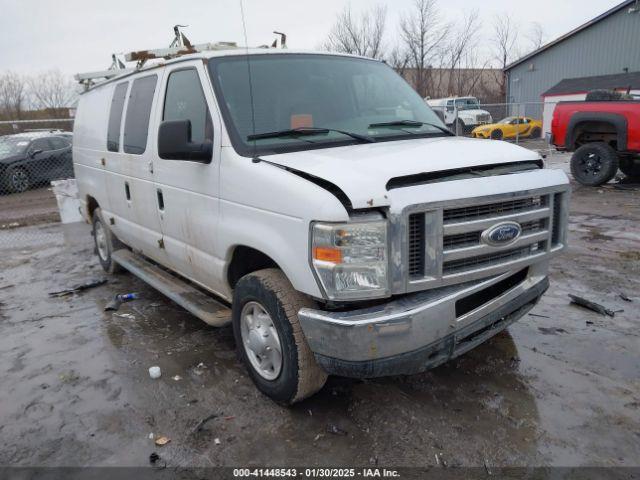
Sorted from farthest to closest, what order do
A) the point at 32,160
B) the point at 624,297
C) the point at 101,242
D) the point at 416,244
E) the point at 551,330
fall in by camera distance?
the point at 32,160
the point at 101,242
the point at 624,297
the point at 551,330
the point at 416,244

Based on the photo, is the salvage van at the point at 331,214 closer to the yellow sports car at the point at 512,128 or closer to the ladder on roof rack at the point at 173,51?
the ladder on roof rack at the point at 173,51

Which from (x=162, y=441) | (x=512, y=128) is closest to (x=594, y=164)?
(x=162, y=441)

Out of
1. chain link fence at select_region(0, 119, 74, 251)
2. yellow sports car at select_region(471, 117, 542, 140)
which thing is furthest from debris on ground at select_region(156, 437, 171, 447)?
yellow sports car at select_region(471, 117, 542, 140)

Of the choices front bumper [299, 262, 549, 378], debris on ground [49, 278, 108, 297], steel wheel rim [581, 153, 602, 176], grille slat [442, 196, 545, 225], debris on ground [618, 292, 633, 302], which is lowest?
debris on ground [49, 278, 108, 297]

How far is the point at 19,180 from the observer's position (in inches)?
549

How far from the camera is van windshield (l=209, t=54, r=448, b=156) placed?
11.0 ft

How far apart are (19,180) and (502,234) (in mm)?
14559

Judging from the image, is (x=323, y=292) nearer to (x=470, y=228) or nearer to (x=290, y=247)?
(x=290, y=247)

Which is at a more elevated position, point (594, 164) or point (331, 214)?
point (331, 214)

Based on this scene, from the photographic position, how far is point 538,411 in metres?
3.08

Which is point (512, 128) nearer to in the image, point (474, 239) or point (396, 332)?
point (474, 239)

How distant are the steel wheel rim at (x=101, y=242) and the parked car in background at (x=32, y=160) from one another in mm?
9143

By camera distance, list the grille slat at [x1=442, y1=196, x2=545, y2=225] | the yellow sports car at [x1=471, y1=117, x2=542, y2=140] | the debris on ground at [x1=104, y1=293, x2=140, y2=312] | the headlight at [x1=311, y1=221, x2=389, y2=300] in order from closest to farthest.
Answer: the headlight at [x1=311, y1=221, x2=389, y2=300]
the grille slat at [x1=442, y1=196, x2=545, y2=225]
the debris on ground at [x1=104, y1=293, x2=140, y2=312]
the yellow sports car at [x1=471, y1=117, x2=542, y2=140]

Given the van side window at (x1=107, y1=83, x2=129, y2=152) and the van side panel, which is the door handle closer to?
the van side window at (x1=107, y1=83, x2=129, y2=152)
